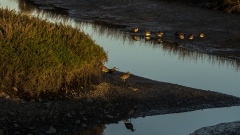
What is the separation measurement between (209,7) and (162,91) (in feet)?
66.6

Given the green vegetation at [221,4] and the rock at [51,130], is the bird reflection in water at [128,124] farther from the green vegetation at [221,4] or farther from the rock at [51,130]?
the green vegetation at [221,4]

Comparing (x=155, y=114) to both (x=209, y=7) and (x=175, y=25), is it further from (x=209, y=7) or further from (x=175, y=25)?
(x=209, y=7)

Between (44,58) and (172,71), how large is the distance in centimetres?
634

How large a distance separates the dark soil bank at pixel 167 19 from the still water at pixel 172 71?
1.52m

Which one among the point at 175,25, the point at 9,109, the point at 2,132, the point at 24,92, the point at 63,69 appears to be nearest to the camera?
the point at 2,132

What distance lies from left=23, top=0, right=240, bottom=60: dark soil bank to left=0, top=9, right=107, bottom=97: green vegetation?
8.92 m

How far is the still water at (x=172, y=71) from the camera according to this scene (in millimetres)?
11711

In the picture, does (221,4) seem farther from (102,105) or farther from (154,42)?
(102,105)

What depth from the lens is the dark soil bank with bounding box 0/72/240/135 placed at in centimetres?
1065

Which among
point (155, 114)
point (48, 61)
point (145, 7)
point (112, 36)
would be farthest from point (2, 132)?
point (145, 7)

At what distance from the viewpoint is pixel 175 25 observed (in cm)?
2747

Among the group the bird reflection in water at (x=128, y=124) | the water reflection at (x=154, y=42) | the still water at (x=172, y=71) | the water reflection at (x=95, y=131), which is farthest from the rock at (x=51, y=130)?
the water reflection at (x=154, y=42)

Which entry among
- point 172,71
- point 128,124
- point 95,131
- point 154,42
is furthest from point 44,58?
point 154,42

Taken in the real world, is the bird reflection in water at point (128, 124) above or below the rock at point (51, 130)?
below
